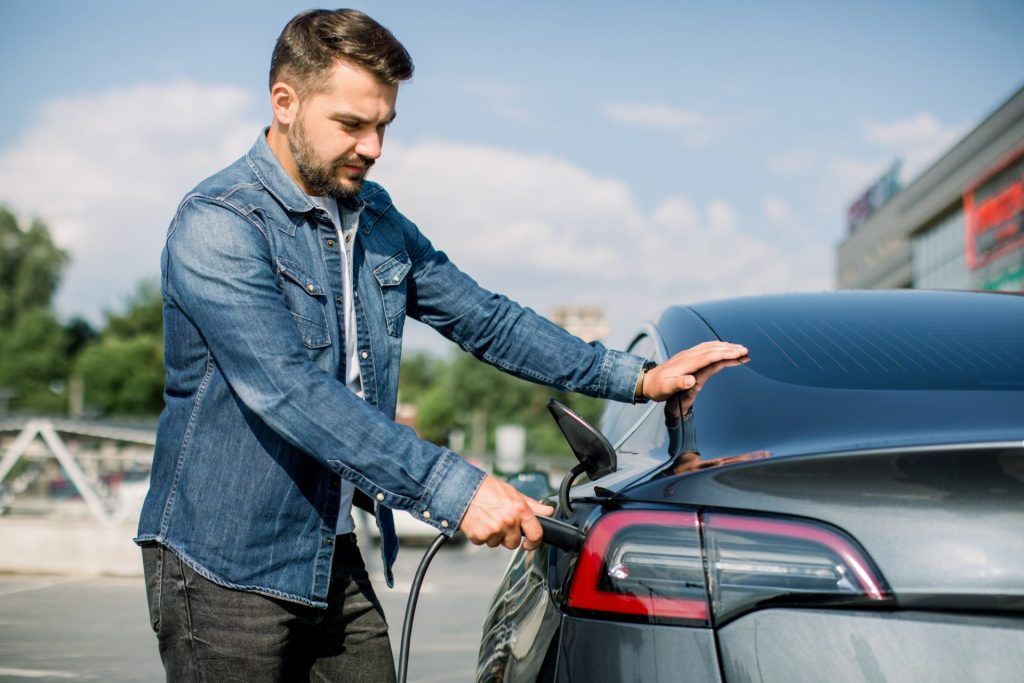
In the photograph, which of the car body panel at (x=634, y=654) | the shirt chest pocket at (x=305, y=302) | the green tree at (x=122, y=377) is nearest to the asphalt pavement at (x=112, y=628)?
the shirt chest pocket at (x=305, y=302)

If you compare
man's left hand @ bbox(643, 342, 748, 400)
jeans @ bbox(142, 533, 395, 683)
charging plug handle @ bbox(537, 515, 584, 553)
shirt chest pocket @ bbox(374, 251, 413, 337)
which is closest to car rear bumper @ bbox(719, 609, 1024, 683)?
charging plug handle @ bbox(537, 515, 584, 553)

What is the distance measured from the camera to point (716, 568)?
179 cm

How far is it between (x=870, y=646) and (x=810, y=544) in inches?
6.4

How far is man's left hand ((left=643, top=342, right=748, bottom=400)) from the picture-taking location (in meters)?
2.44

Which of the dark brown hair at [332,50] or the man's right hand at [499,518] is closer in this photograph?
the man's right hand at [499,518]

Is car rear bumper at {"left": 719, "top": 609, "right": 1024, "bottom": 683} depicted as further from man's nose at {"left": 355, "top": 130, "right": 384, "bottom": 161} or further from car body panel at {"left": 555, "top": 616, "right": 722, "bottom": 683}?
man's nose at {"left": 355, "top": 130, "right": 384, "bottom": 161}

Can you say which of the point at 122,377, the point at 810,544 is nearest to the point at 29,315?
the point at 122,377

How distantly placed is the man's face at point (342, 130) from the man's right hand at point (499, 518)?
683mm

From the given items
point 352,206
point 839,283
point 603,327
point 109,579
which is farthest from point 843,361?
point 839,283

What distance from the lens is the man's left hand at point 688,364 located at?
8.00 ft

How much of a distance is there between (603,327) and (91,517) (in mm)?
42954

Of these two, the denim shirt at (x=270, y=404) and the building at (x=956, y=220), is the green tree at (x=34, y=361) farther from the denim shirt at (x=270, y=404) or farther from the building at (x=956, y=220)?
the denim shirt at (x=270, y=404)

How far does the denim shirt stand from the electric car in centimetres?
31

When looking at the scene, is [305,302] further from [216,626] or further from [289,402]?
[216,626]
